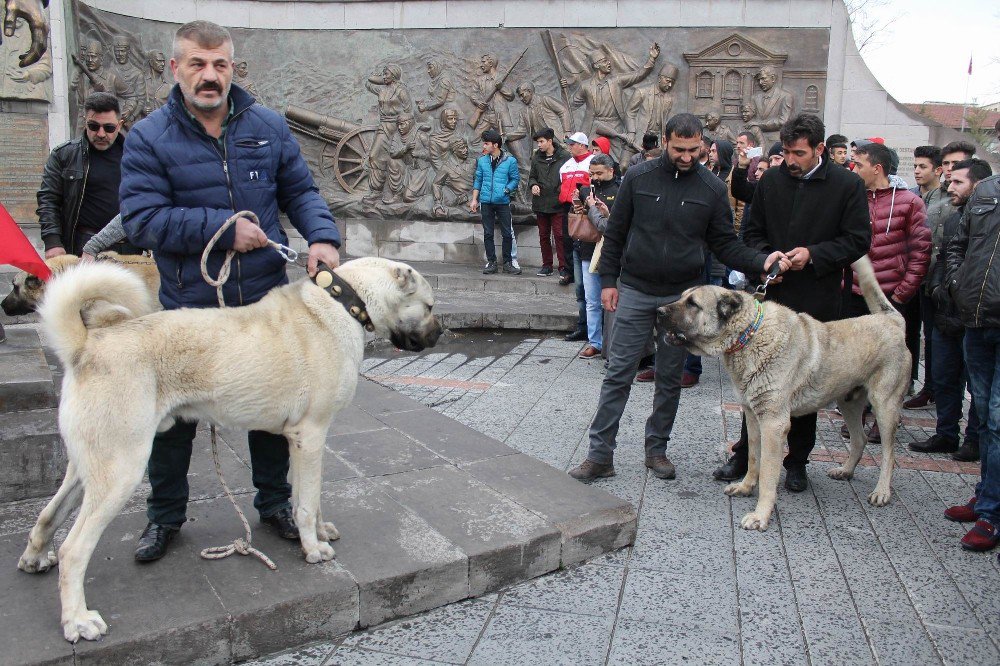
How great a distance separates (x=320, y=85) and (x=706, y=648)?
1440 centimetres

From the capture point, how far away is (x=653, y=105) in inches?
546

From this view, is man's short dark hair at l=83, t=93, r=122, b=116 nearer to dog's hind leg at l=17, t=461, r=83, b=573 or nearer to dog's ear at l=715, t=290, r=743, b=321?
dog's hind leg at l=17, t=461, r=83, b=573

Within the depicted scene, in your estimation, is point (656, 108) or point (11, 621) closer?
point (11, 621)

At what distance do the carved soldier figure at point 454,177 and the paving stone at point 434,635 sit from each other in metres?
12.1

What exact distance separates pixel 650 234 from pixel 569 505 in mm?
1847

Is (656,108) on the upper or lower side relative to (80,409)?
upper

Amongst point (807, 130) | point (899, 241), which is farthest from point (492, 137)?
point (807, 130)

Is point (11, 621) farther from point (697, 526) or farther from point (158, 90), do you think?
point (158, 90)

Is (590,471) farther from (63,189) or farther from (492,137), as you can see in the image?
(492,137)

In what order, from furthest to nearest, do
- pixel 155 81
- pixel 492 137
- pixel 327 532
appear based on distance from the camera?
pixel 155 81, pixel 492 137, pixel 327 532

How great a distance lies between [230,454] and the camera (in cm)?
497

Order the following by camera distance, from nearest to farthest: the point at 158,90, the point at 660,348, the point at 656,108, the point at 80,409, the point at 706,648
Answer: the point at 80,409 < the point at 706,648 < the point at 660,348 < the point at 656,108 < the point at 158,90

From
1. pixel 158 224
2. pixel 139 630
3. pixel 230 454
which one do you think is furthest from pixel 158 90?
pixel 139 630

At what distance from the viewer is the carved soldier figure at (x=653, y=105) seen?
45.3 ft
